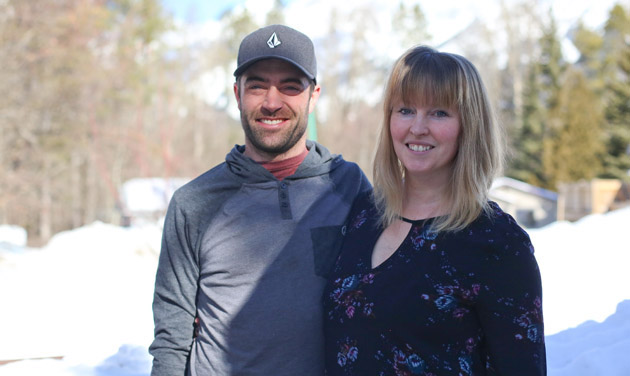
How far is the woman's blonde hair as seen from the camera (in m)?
1.92

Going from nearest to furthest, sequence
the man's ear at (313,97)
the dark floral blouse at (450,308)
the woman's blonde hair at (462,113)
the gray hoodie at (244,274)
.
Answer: the dark floral blouse at (450,308)
the woman's blonde hair at (462,113)
the gray hoodie at (244,274)
the man's ear at (313,97)

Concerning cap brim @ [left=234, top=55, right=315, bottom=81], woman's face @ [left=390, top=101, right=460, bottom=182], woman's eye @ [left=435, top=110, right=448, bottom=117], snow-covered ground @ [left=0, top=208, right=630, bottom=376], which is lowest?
snow-covered ground @ [left=0, top=208, right=630, bottom=376]

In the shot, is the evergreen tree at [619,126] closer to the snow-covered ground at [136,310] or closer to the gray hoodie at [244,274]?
the snow-covered ground at [136,310]

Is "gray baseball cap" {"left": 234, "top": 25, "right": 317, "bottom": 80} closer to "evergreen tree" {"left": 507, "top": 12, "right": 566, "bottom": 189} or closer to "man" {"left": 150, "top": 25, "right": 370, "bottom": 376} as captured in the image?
"man" {"left": 150, "top": 25, "right": 370, "bottom": 376}

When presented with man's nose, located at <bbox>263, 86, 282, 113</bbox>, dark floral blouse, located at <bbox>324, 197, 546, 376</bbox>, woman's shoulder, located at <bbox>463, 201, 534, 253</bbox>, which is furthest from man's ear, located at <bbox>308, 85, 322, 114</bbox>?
woman's shoulder, located at <bbox>463, 201, 534, 253</bbox>

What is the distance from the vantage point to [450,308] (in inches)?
70.8

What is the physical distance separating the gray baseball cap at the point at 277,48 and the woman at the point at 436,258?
401 mm

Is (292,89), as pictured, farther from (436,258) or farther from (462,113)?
(436,258)

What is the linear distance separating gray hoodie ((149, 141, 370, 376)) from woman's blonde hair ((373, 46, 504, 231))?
0.52 m

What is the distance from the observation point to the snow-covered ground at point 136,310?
13.2 feet

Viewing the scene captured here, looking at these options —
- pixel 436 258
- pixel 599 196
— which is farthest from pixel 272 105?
pixel 599 196

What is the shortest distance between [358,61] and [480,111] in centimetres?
4498

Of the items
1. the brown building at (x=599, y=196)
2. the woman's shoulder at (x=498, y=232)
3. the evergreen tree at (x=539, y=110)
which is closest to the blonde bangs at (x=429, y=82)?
the woman's shoulder at (x=498, y=232)

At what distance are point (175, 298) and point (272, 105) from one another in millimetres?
800
